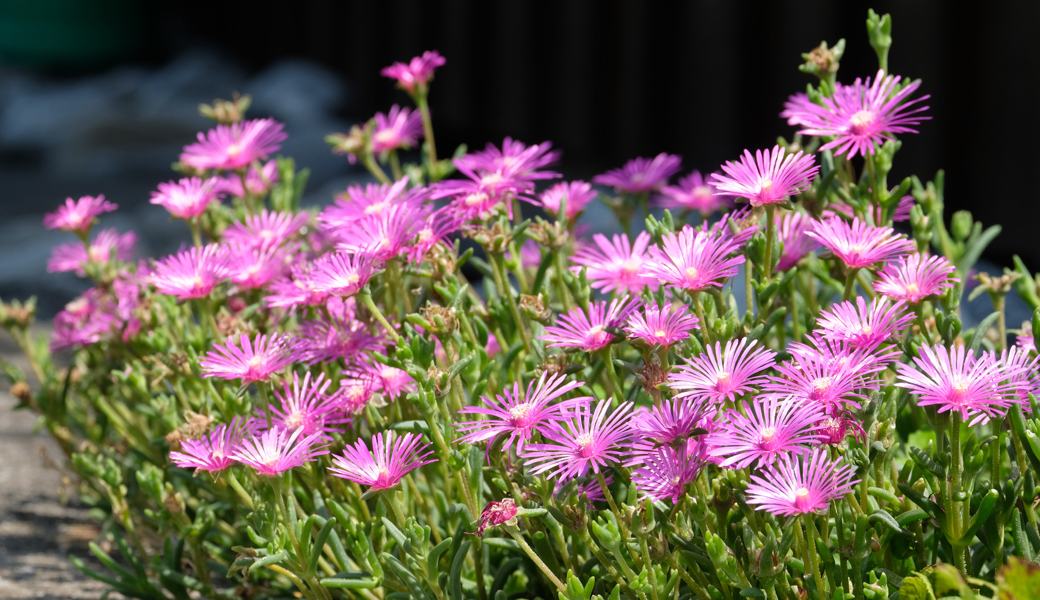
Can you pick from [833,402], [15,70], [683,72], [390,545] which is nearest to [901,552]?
[833,402]

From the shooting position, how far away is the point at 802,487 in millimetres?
756

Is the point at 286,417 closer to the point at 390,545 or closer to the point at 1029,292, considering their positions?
the point at 390,545

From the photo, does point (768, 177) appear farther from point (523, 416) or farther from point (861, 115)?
point (523, 416)

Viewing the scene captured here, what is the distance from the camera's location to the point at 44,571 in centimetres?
149

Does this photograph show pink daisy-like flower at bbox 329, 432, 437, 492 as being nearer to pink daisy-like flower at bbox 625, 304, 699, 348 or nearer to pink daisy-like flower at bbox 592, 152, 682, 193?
pink daisy-like flower at bbox 625, 304, 699, 348

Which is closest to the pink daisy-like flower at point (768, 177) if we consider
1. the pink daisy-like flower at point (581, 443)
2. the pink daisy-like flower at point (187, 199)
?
the pink daisy-like flower at point (581, 443)

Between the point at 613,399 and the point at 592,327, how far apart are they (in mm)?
74

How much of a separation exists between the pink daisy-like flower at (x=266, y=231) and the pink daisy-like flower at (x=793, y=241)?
59cm

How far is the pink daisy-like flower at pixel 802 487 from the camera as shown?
0.74 metres

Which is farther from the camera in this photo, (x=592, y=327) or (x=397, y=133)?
(x=397, y=133)

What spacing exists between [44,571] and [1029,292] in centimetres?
145

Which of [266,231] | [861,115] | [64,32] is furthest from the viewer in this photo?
[64,32]

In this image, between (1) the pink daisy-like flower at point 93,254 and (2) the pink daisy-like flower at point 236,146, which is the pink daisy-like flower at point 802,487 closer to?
(2) the pink daisy-like flower at point 236,146

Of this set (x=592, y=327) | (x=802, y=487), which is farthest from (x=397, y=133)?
(x=802, y=487)
